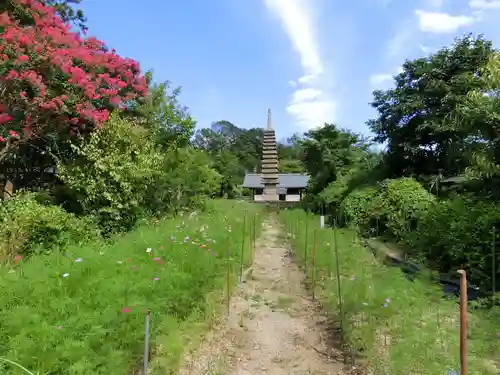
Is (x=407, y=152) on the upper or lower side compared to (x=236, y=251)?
upper

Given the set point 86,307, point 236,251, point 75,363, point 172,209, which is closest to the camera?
point 75,363

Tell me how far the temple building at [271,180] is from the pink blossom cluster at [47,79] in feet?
70.3

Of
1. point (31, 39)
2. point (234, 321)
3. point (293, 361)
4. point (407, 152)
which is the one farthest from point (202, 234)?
point (407, 152)

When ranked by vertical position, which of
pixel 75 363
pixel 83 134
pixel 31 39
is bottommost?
pixel 75 363

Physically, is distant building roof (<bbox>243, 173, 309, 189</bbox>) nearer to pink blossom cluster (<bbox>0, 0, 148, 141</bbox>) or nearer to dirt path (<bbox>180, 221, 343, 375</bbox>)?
pink blossom cluster (<bbox>0, 0, 148, 141</bbox>)

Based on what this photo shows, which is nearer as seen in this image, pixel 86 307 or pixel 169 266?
pixel 86 307

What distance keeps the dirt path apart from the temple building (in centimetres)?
2288

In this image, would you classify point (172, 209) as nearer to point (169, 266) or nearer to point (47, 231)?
point (47, 231)

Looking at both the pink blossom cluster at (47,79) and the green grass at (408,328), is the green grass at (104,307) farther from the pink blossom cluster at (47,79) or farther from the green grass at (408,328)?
the pink blossom cluster at (47,79)

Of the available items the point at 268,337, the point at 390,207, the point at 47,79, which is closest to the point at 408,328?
the point at 268,337

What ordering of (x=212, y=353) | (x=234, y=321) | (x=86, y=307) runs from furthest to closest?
(x=234, y=321), (x=212, y=353), (x=86, y=307)

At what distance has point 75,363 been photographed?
2.39m

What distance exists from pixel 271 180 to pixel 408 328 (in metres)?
29.1

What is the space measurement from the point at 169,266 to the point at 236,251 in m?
2.93
